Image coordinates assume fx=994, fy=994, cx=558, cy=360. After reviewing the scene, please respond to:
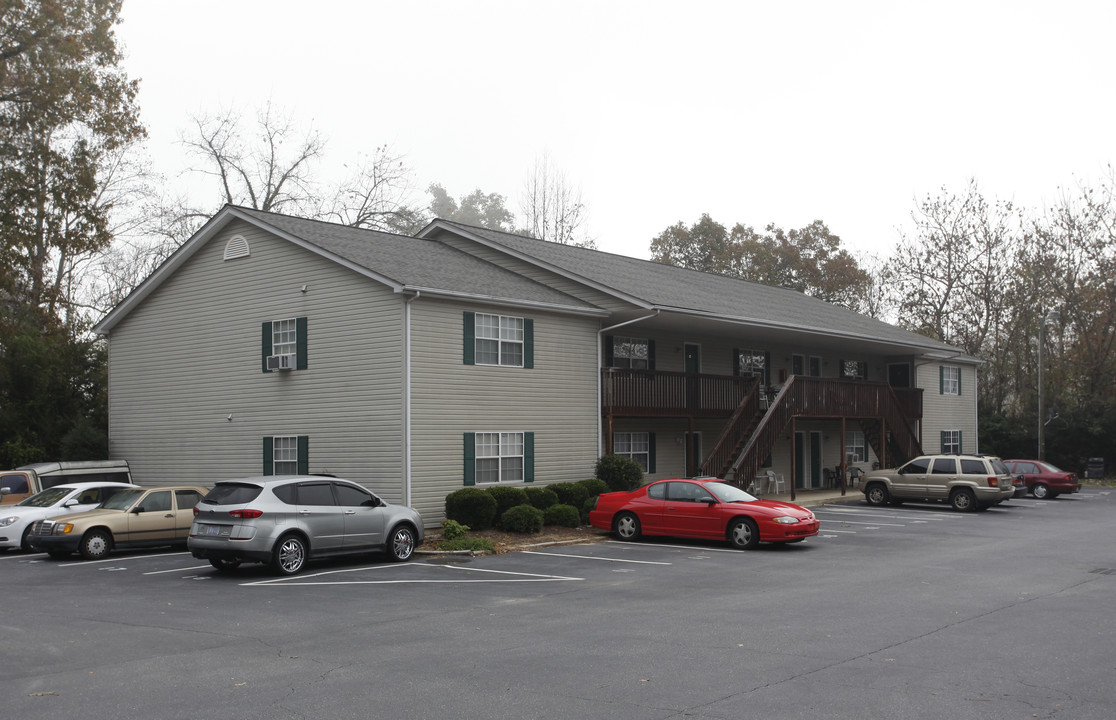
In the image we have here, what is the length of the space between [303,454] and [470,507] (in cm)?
462

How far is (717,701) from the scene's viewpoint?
777 centimetres

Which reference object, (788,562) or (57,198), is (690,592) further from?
(57,198)

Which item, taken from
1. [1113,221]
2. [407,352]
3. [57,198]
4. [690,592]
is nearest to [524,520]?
[407,352]

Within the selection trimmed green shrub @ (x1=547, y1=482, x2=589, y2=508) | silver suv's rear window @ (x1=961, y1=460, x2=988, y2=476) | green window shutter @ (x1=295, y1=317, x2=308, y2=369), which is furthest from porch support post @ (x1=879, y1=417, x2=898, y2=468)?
green window shutter @ (x1=295, y1=317, x2=308, y2=369)

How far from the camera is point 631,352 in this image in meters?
28.9

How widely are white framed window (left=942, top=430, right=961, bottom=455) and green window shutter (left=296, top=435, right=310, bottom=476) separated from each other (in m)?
30.5

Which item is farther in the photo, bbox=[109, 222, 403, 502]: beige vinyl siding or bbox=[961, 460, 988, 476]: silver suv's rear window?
bbox=[961, 460, 988, 476]: silver suv's rear window

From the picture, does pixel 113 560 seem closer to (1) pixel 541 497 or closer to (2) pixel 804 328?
(1) pixel 541 497

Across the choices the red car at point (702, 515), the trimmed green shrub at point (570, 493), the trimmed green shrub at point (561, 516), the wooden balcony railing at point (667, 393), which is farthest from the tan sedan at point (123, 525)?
the wooden balcony railing at point (667, 393)

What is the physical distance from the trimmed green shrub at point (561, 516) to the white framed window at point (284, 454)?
603cm

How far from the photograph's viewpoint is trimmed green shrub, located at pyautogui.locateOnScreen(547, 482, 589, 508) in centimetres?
2367

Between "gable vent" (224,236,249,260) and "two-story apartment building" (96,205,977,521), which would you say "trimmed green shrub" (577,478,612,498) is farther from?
"gable vent" (224,236,249,260)

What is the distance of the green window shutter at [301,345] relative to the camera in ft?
76.8

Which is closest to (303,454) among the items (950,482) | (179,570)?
(179,570)
